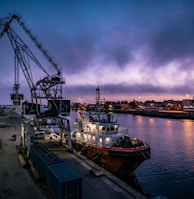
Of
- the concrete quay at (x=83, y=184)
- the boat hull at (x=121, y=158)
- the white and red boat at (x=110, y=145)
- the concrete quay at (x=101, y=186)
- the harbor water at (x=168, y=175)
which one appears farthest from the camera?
the white and red boat at (x=110, y=145)

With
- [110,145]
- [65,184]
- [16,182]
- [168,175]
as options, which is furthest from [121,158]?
[65,184]

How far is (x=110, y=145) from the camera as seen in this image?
28.5 m

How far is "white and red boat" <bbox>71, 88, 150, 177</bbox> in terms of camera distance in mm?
24375

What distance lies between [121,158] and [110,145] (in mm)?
4403

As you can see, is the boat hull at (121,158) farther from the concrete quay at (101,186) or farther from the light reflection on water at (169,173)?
the concrete quay at (101,186)

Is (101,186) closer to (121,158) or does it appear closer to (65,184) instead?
(65,184)

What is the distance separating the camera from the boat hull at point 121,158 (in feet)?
78.7

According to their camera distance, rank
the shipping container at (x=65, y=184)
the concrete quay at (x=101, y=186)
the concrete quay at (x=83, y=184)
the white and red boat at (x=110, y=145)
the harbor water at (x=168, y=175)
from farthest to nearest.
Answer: the white and red boat at (x=110, y=145) < the harbor water at (x=168, y=175) < the concrete quay at (x=83, y=184) < the concrete quay at (x=101, y=186) < the shipping container at (x=65, y=184)

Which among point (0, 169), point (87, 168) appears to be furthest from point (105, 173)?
point (0, 169)

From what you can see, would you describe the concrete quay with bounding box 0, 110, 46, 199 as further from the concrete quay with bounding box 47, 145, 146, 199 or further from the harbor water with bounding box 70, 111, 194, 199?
the harbor water with bounding box 70, 111, 194, 199

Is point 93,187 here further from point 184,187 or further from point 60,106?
point 60,106

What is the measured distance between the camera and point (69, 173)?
12672mm

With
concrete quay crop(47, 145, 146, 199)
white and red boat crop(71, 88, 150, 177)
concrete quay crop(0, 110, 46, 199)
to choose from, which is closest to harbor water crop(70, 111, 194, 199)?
white and red boat crop(71, 88, 150, 177)

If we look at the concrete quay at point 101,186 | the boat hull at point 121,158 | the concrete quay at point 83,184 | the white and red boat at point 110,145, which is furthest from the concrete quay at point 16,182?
the white and red boat at point 110,145
